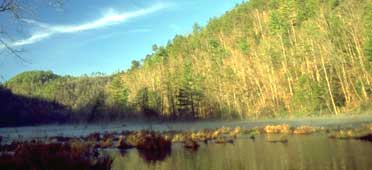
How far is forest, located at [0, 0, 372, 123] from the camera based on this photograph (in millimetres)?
65438

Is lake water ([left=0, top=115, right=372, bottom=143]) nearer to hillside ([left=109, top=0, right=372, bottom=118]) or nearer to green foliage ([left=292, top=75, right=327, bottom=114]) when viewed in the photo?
green foliage ([left=292, top=75, right=327, bottom=114])

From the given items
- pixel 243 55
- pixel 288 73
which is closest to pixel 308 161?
pixel 288 73

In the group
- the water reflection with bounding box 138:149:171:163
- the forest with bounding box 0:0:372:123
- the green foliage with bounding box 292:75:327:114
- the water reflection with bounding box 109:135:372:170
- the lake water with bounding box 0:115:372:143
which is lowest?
the water reflection with bounding box 109:135:372:170

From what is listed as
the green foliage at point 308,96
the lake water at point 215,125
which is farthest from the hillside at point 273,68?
the lake water at point 215,125

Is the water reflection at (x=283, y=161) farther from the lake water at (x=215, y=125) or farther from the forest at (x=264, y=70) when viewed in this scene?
the forest at (x=264, y=70)

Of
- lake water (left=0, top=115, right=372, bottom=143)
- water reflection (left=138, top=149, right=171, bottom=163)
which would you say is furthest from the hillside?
water reflection (left=138, top=149, right=171, bottom=163)

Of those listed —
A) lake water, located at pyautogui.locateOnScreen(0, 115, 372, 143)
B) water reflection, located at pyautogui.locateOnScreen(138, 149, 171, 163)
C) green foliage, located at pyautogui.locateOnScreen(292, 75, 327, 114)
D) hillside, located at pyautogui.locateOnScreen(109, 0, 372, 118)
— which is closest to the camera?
water reflection, located at pyautogui.locateOnScreen(138, 149, 171, 163)

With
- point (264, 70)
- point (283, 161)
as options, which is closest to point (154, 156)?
point (283, 161)

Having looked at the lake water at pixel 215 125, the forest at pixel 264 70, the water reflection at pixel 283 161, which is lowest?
the water reflection at pixel 283 161

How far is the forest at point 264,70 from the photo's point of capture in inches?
2576

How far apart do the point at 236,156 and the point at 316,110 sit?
47045 millimetres

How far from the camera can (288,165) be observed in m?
17.1

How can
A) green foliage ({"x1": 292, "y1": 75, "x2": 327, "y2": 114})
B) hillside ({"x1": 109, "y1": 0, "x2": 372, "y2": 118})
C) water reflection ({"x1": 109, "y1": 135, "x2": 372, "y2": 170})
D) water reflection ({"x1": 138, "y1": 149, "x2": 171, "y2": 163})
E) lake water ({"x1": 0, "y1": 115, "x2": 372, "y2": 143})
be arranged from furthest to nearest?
hillside ({"x1": 109, "y1": 0, "x2": 372, "y2": 118}) → green foliage ({"x1": 292, "y1": 75, "x2": 327, "y2": 114}) → lake water ({"x1": 0, "y1": 115, "x2": 372, "y2": 143}) → water reflection ({"x1": 138, "y1": 149, "x2": 171, "y2": 163}) → water reflection ({"x1": 109, "y1": 135, "x2": 372, "y2": 170})

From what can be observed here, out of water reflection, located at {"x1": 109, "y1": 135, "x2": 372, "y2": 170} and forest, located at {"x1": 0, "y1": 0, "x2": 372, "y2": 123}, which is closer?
water reflection, located at {"x1": 109, "y1": 135, "x2": 372, "y2": 170}
